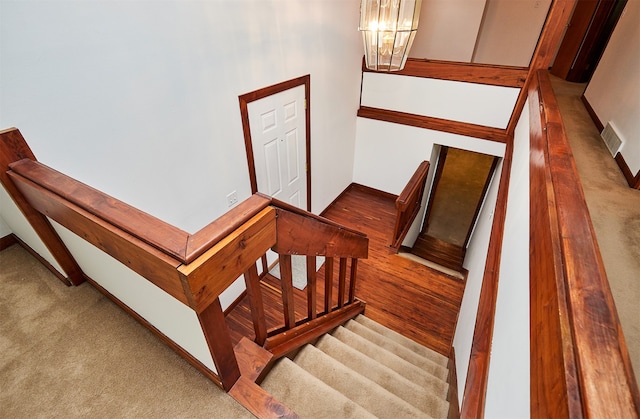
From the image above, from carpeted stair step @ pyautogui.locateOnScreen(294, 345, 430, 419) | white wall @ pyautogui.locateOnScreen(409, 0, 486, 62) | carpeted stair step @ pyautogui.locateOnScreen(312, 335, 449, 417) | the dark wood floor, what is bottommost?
the dark wood floor

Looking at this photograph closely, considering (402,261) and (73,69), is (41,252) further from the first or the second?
(402,261)

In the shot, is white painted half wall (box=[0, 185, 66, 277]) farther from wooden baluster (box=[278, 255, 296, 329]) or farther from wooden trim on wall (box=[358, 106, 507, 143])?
wooden trim on wall (box=[358, 106, 507, 143])

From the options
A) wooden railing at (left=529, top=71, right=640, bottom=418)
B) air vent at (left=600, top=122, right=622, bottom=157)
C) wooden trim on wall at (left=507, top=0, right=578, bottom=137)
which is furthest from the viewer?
wooden trim on wall at (left=507, top=0, right=578, bottom=137)

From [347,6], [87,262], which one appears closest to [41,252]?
[87,262]

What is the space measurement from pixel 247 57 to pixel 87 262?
1783 mm

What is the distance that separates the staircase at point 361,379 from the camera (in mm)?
1398

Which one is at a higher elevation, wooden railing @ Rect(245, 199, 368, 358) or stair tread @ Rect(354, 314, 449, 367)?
wooden railing @ Rect(245, 199, 368, 358)

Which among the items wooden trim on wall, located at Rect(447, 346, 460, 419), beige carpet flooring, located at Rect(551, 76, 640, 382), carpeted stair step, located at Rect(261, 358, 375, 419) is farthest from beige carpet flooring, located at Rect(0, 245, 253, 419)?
beige carpet flooring, located at Rect(551, 76, 640, 382)

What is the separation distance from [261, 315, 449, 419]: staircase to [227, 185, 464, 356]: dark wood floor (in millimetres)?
373

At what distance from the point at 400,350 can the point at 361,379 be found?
87 centimetres

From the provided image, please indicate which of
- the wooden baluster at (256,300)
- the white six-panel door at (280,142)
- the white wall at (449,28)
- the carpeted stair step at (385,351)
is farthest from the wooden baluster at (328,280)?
the white wall at (449,28)

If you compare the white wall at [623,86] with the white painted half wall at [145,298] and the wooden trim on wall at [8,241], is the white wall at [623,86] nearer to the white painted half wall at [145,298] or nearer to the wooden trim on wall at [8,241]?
the white painted half wall at [145,298]

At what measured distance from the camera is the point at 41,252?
1.63 metres

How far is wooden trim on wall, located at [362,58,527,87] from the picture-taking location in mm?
3375
